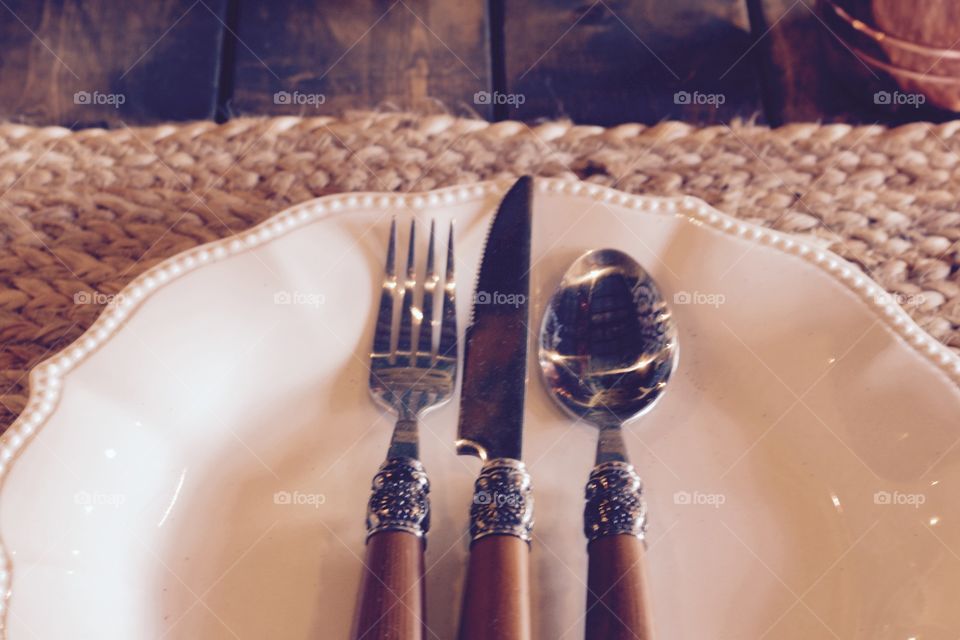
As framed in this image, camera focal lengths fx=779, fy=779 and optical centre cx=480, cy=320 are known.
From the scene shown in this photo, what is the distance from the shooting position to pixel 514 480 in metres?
0.42

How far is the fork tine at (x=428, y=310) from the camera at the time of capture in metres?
0.48

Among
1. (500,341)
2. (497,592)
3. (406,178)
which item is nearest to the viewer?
(497,592)

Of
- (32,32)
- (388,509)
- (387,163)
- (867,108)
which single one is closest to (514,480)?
(388,509)

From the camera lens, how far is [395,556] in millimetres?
386

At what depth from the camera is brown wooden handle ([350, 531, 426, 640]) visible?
0.36 m

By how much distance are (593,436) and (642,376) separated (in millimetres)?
48

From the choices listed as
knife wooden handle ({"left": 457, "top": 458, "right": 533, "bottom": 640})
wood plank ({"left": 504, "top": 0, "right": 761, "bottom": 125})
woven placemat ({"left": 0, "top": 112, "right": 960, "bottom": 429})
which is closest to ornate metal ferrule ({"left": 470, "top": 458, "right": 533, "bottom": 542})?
knife wooden handle ({"left": 457, "top": 458, "right": 533, "bottom": 640})

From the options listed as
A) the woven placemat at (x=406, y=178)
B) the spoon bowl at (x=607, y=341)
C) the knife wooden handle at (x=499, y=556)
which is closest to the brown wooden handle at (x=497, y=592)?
the knife wooden handle at (x=499, y=556)

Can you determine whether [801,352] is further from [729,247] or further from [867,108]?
[867,108]

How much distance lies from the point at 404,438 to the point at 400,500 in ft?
0.16

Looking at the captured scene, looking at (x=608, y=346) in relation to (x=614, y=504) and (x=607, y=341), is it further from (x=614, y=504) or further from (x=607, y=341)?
(x=614, y=504)

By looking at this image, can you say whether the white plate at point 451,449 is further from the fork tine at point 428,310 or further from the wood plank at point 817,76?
the wood plank at point 817,76

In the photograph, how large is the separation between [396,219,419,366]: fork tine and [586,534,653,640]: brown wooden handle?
0.16 m

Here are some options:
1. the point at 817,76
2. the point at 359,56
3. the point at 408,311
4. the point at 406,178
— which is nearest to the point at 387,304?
the point at 408,311
